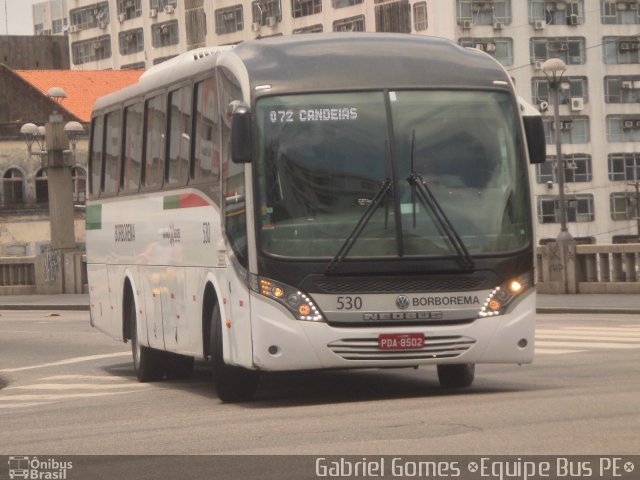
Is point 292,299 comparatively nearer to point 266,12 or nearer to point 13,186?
point 13,186

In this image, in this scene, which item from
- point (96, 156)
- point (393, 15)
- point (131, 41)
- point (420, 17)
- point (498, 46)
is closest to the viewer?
point (96, 156)

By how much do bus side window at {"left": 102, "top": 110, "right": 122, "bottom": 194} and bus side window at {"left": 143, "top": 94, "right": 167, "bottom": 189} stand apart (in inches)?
67.8

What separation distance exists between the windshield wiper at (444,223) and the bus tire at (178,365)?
6010mm

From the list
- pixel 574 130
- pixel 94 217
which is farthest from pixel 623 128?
pixel 94 217

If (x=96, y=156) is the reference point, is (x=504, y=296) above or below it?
below

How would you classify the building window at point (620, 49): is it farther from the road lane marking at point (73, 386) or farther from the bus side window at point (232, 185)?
the bus side window at point (232, 185)

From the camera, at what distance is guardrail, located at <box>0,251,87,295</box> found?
54.2m

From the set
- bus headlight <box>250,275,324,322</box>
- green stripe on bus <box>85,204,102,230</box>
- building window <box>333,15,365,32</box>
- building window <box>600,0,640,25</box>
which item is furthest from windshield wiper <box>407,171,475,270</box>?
building window <box>600,0,640,25</box>

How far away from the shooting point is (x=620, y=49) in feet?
341

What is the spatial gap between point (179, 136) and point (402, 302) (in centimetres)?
405

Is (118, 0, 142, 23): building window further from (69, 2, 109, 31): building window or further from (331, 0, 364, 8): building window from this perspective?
(331, 0, 364, 8): building window

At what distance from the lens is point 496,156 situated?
15219 mm

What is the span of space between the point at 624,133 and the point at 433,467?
9569 cm

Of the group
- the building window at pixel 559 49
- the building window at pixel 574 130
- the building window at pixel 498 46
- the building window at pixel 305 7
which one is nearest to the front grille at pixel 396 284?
the building window at pixel 498 46
